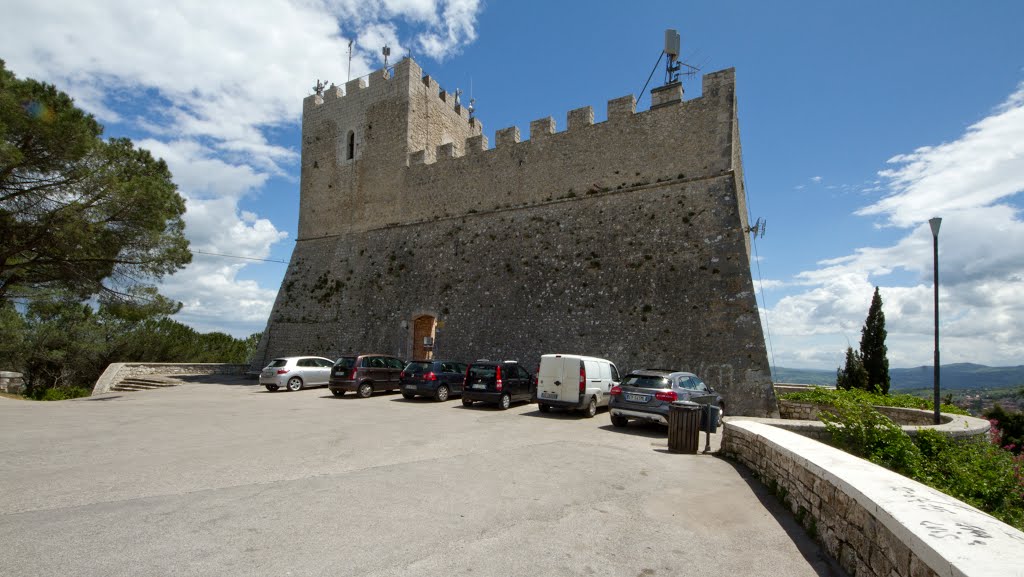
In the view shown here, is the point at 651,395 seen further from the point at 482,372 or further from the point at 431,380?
the point at 431,380

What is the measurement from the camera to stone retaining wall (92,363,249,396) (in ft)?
62.4

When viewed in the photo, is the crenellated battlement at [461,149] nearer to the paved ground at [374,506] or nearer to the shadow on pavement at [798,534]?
the paved ground at [374,506]

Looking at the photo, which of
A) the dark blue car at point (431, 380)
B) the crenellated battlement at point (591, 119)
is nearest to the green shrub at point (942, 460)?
the dark blue car at point (431, 380)

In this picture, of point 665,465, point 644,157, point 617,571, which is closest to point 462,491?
point 617,571

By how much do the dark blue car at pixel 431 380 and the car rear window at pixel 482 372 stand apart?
980 millimetres

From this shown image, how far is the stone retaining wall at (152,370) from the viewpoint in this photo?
19.0 meters

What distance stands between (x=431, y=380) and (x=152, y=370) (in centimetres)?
1508

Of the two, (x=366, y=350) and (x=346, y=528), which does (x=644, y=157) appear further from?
(x=346, y=528)

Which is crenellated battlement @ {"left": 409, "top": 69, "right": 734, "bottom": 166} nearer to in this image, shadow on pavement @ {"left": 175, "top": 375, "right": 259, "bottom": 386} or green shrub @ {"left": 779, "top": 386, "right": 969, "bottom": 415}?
green shrub @ {"left": 779, "top": 386, "right": 969, "bottom": 415}

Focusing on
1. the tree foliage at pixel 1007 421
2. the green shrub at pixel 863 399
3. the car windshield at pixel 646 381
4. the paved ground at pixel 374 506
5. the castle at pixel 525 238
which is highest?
the castle at pixel 525 238

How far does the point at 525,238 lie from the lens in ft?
61.0

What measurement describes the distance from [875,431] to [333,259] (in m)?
22.0

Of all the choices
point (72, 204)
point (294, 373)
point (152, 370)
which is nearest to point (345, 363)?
point (294, 373)

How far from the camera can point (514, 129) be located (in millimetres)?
19516
